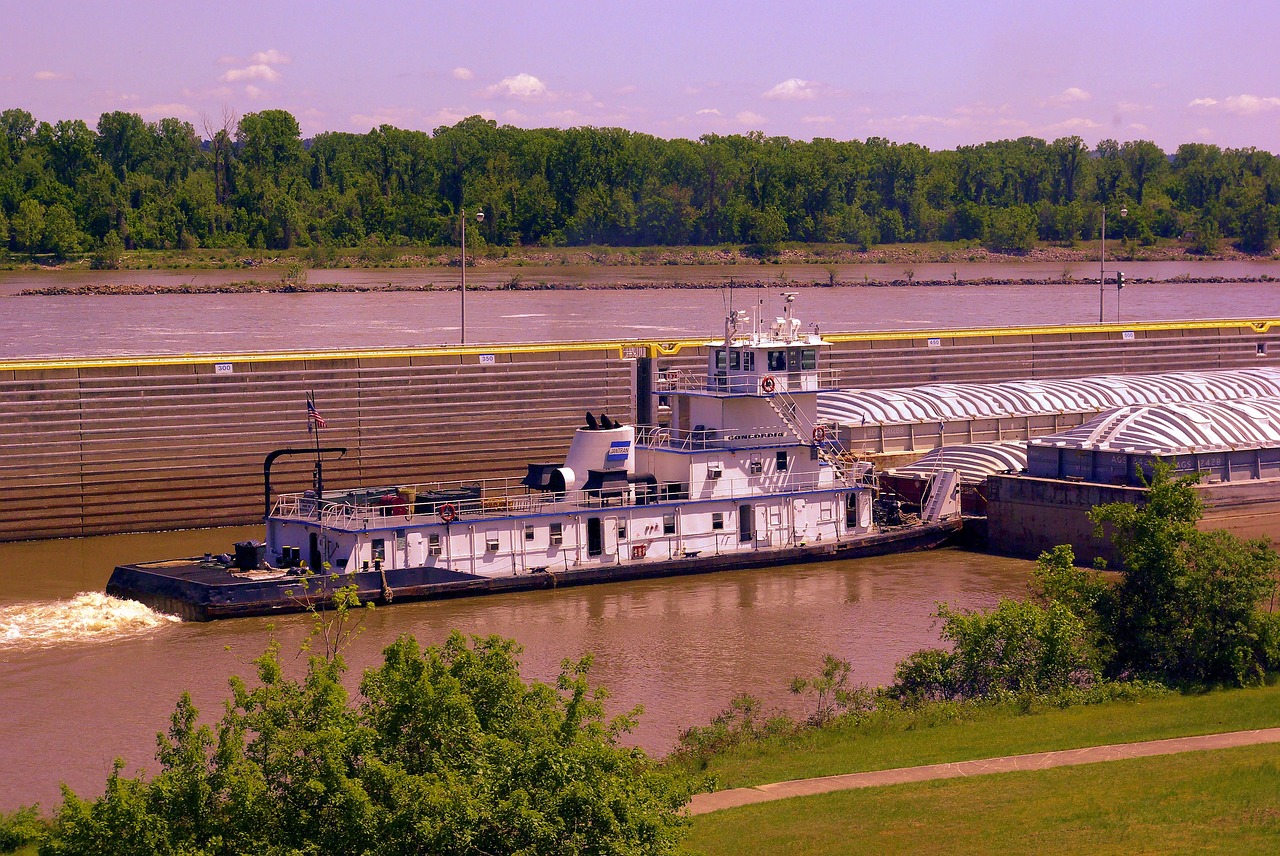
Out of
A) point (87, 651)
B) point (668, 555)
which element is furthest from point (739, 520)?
point (87, 651)

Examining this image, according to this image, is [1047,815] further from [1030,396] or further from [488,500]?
[1030,396]

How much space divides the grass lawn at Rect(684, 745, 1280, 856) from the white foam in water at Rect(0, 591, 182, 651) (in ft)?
55.9

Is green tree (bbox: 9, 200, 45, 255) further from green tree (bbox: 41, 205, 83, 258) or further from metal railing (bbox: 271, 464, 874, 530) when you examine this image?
metal railing (bbox: 271, 464, 874, 530)

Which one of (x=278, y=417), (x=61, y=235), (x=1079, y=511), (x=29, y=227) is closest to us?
(x=1079, y=511)

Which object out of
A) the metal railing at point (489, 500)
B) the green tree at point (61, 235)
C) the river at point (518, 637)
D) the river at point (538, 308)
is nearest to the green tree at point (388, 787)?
the river at point (518, 637)

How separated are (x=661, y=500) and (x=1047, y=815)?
70.7 ft

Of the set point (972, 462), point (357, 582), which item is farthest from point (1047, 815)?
point (972, 462)

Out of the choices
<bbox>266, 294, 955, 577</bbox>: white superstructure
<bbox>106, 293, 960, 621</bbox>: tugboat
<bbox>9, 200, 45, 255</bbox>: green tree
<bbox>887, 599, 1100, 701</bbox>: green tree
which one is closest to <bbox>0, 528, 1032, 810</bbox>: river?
<bbox>106, 293, 960, 621</bbox>: tugboat

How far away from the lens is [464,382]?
48438 millimetres

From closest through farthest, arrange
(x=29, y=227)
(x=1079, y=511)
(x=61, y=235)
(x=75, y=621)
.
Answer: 1. (x=75, y=621)
2. (x=1079, y=511)
3. (x=29, y=227)
4. (x=61, y=235)

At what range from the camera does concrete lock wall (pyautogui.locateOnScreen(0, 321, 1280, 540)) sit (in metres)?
41.8

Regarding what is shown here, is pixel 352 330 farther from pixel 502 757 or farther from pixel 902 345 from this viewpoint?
pixel 502 757

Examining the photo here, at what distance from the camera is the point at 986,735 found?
22219 mm

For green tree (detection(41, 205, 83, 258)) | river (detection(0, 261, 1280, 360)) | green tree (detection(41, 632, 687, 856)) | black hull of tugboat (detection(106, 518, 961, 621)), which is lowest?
black hull of tugboat (detection(106, 518, 961, 621))
